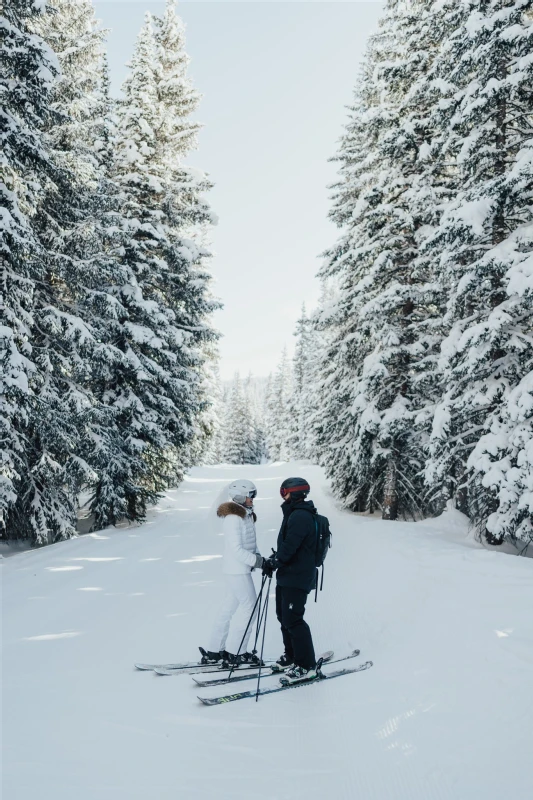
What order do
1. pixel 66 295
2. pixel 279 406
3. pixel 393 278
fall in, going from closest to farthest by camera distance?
pixel 66 295 → pixel 393 278 → pixel 279 406

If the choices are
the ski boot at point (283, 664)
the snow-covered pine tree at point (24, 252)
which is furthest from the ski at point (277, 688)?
the snow-covered pine tree at point (24, 252)

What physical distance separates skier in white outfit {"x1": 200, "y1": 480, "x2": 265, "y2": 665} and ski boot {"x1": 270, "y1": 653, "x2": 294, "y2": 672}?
25 centimetres

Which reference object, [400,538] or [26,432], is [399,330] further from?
[26,432]

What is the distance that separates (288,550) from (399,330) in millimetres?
10163

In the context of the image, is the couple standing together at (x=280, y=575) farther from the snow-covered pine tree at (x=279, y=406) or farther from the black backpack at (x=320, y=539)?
the snow-covered pine tree at (x=279, y=406)

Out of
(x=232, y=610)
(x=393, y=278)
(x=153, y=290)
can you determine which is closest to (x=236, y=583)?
(x=232, y=610)

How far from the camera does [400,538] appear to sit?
10.8 meters

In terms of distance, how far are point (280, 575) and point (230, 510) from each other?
34.9 inches

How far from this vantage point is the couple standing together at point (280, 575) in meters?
4.91

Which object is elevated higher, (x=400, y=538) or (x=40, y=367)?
(x=40, y=367)

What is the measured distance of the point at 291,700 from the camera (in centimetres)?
451

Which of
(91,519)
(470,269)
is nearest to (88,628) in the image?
(470,269)

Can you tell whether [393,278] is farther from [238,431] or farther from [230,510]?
[238,431]

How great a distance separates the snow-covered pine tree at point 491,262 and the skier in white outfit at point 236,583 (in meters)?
5.25
